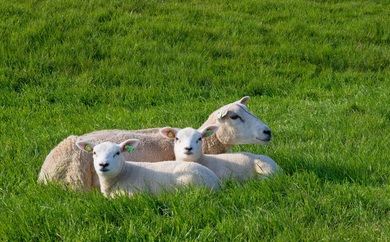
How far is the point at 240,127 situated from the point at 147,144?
90cm

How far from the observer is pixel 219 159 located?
5.71 metres

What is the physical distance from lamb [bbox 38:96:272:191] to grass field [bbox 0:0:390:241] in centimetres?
29

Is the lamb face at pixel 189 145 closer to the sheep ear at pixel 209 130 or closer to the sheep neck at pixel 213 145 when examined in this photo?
the sheep ear at pixel 209 130

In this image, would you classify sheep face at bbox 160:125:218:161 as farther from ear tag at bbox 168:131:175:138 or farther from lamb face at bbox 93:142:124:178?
Result: lamb face at bbox 93:142:124:178

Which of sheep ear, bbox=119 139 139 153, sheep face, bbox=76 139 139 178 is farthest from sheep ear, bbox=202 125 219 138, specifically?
sheep face, bbox=76 139 139 178

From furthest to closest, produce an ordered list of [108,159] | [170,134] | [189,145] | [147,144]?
[147,144]
[170,134]
[189,145]
[108,159]

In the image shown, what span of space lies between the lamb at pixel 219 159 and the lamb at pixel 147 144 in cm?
35

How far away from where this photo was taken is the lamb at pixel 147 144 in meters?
5.57

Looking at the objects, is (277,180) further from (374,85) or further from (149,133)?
(374,85)

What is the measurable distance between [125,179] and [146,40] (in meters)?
6.77

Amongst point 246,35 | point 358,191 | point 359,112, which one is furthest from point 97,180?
point 246,35

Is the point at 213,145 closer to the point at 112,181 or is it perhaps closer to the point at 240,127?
the point at 240,127

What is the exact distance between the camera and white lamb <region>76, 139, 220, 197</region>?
16.4 feet


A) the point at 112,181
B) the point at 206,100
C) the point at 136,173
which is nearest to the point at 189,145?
the point at 136,173
